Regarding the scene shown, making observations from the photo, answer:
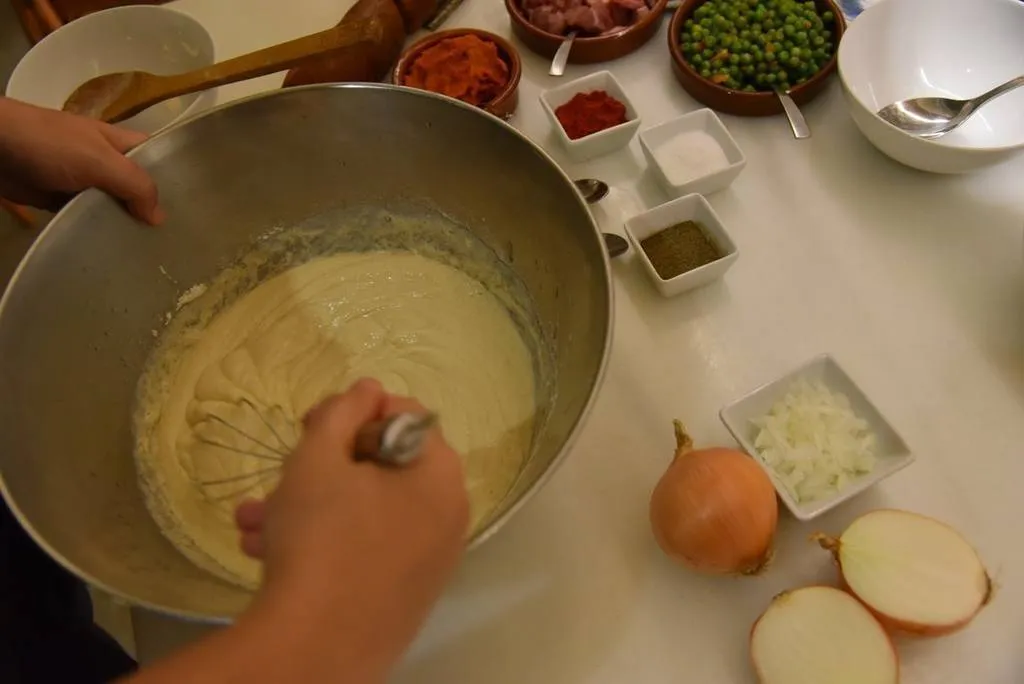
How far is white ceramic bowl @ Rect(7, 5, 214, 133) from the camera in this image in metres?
1.08

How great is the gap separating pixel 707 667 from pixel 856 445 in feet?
0.80

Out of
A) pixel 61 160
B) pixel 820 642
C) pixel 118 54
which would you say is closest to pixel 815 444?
pixel 820 642

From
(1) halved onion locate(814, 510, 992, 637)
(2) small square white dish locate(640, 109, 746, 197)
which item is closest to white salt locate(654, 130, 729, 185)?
(2) small square white dish locate(640, 109, 746, 197)

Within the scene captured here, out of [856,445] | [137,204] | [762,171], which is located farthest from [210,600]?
[762,171]

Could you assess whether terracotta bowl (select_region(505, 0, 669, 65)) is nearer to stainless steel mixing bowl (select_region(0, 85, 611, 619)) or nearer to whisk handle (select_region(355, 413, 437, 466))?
stainless steel mixing bowl (select_region(0, 85, 611, 619))

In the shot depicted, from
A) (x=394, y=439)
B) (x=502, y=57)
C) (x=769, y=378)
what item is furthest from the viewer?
(x=502, y=57)

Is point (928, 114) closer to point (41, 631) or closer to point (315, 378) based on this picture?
point (315, 378)

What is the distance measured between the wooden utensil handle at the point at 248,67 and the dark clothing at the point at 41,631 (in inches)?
20.6

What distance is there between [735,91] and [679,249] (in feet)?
0.86

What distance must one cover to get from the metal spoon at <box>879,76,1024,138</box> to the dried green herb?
0.27 m

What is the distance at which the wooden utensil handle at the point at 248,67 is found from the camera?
0.93 m

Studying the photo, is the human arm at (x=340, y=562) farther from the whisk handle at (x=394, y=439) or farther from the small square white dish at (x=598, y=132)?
the small square white dish at (x=598, y=132)

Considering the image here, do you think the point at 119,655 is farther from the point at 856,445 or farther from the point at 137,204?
the point at 856,445

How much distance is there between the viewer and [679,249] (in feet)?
2.93
